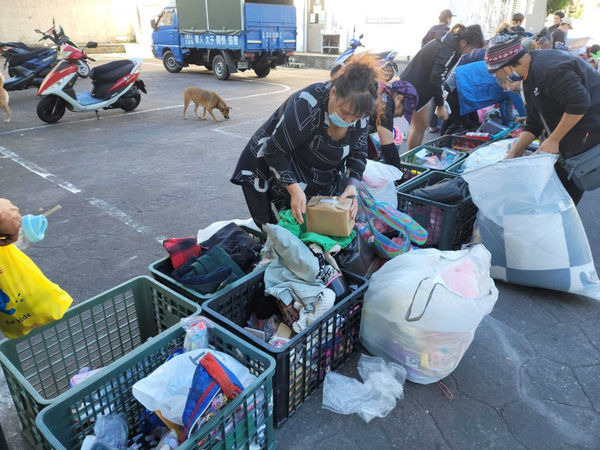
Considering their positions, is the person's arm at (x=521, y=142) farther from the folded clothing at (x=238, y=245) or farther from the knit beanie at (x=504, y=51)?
the folded clothing at (x=238, y=245)

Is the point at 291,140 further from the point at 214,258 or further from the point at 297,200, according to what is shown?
the point at 214,258

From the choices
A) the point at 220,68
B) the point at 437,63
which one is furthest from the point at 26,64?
the point at 437,63

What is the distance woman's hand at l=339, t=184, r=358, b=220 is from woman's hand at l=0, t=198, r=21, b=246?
4.87ft

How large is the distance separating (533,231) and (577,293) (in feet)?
1.66

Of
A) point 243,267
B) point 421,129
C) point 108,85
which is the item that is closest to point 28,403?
point 243,267

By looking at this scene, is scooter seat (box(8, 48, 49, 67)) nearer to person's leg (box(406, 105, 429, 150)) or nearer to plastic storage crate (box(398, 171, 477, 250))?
person's leg (box(406, 105, 429, 150))

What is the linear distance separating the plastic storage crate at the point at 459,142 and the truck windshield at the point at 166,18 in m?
11.8

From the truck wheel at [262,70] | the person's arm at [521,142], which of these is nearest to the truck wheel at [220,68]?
the truck wheel at [262,70]

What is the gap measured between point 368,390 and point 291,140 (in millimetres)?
1259

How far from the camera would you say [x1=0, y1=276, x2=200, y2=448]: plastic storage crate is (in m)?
1.67

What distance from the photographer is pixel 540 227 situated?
259 cm

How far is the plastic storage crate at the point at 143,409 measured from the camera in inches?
52.2

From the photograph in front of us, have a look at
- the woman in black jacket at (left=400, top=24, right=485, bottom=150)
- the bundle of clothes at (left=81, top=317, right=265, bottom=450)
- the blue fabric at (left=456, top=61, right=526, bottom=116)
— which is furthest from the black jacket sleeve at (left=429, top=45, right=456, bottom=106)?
the bundle of clothes at (left=81, top=317, right=265, bottom=450)

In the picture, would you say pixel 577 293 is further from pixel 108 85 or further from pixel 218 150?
pixel 108 85
